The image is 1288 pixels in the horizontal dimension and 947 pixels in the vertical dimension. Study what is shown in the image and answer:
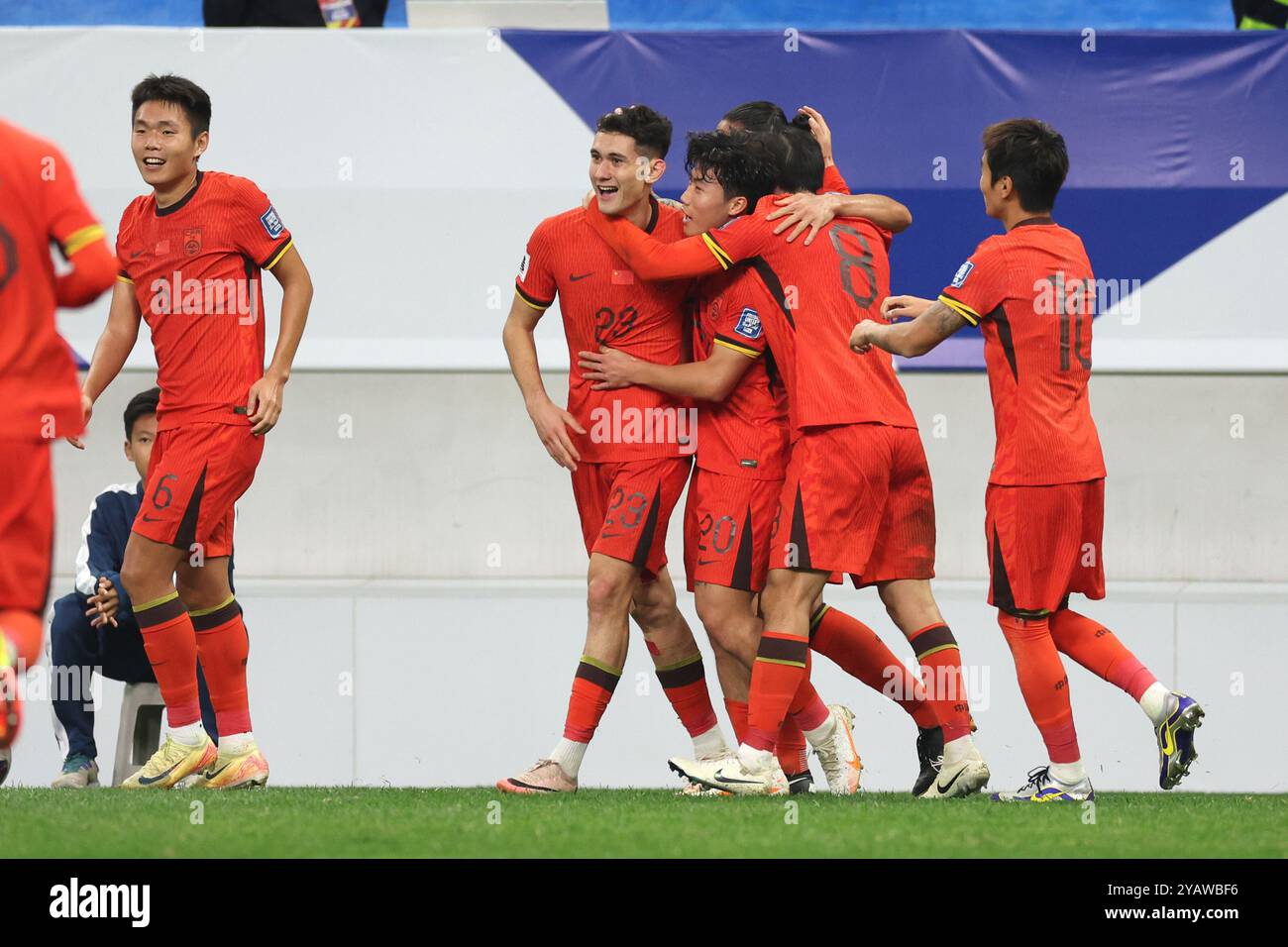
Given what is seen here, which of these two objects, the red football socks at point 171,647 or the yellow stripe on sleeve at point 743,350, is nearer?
the yellow stripe on sleeve at point 743,350

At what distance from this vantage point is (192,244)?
5.47m

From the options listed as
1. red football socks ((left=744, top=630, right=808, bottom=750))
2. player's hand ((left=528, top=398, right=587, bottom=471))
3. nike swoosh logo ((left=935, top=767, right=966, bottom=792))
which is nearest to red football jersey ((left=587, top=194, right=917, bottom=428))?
player's hand ((left=528, top=398, right=587, bottom=471))

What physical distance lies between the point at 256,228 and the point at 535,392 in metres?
1.06

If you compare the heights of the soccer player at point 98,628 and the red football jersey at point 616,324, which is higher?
the red football jersey at point 616,324

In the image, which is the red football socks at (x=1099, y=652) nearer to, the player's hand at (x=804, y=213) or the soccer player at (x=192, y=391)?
the player's hand at (x=804, y=213)

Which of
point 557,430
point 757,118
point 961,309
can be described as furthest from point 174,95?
point 961,309

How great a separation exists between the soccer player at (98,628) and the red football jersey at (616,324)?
6.66 ft

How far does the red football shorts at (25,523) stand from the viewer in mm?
3531

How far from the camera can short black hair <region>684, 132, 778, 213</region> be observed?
5.30 m

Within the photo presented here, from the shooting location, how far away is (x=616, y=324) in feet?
17.7

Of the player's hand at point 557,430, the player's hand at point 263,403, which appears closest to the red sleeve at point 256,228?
the player's hand at point 263,403

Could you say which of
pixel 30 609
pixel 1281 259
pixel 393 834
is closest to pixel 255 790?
pixel 393 834

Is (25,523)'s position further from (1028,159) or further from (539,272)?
(1028,159)
